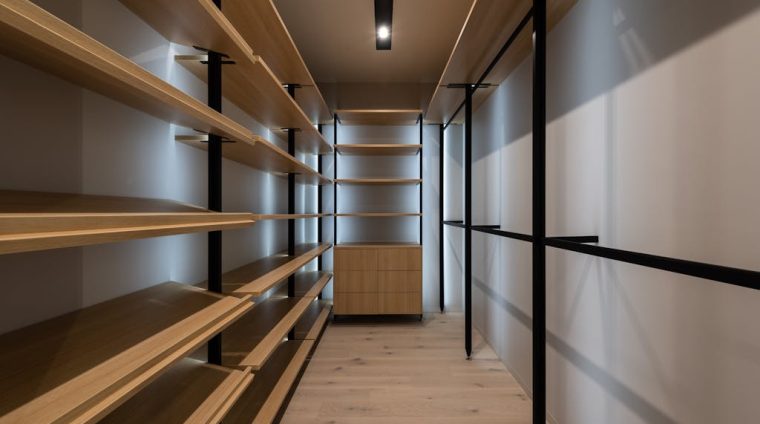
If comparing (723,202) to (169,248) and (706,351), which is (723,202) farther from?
(169,248)

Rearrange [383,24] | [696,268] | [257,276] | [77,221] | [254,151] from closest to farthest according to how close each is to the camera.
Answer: [77,221] → [696,268] → [254,151] → [257,276] → [383,24]

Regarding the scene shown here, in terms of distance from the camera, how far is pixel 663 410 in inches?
45.8

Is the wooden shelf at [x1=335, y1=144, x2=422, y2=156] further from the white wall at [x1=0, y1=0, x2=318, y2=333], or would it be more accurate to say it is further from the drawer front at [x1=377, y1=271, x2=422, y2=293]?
the white wall at [x1=0, y1=0, x2=318, y2=333]

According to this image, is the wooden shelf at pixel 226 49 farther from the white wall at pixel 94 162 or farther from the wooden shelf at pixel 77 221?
the wooden shelf at pixel 77 221

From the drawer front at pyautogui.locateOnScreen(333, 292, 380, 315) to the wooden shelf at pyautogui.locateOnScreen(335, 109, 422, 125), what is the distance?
5.86 ft

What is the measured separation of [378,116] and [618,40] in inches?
106

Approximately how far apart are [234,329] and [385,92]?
3251mm

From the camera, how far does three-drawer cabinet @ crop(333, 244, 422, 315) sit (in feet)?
12.1

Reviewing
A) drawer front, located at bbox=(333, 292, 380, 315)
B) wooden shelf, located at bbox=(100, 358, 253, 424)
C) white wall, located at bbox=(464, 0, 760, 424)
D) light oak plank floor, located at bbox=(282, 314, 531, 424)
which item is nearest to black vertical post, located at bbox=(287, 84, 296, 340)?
light oak plank floor, located at bbox=(282, 314, 531, 424)

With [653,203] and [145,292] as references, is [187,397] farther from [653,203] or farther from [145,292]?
[653,203]

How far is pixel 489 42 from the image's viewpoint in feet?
6.58

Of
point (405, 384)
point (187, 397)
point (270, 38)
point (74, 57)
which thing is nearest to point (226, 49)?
point (270, 38)

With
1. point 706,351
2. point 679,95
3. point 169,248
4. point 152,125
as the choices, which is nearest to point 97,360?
point 169,248

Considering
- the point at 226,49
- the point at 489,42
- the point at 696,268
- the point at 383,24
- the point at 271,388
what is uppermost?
the point at 383,24
